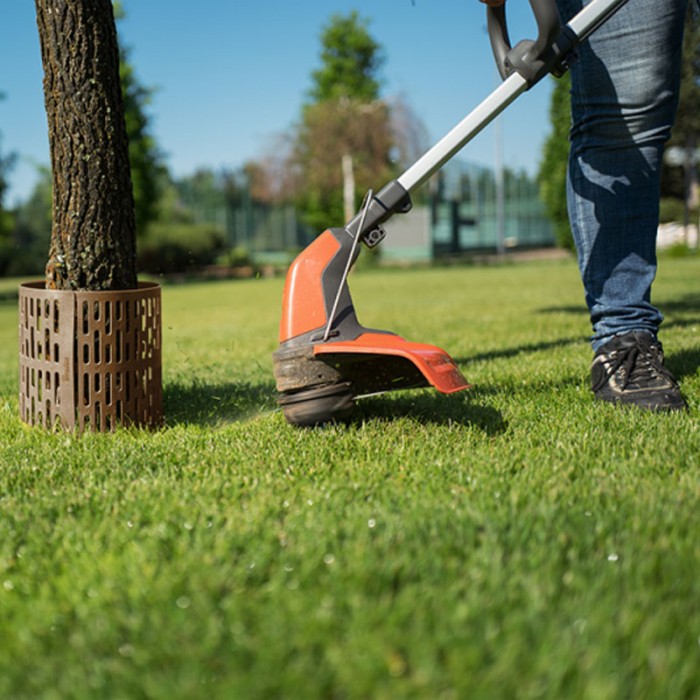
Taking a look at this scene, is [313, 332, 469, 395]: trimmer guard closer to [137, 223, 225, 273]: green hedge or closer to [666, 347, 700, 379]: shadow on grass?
[666, 347, 700, 379]: shadow on grass

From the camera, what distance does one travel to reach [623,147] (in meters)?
2.47

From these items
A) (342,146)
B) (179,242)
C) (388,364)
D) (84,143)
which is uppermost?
(342,146)

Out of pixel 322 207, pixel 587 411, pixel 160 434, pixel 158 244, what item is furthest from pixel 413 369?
pixel 322 207

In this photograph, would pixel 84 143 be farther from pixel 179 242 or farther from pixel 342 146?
pixel 179 242

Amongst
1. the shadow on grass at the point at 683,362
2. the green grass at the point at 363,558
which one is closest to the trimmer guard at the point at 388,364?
the green grass at the point at 363,558

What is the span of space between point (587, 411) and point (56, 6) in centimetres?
197

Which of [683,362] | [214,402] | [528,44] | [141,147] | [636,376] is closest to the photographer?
[528,44]

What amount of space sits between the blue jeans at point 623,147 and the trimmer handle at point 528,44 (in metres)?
0.31

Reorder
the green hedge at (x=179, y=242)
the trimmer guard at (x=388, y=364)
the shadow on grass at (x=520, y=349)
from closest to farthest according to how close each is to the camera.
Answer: the trimmer guard at (x=388, y=364) < the shadow on grass at (x=520, y=349) < the green hedge at (x=179, y=242)

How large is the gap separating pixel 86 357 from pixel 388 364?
3.06 feet

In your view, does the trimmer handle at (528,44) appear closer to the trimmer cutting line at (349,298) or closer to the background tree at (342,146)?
the trimmer cutting line at (349,298)

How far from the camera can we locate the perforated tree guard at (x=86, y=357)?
2373 mm

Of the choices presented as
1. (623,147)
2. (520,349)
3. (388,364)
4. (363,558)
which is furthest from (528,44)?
(520,349)

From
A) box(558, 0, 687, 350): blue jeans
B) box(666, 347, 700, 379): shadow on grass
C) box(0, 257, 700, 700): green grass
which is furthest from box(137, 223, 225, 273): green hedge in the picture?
box(0, 257, 700, 700): green grass
